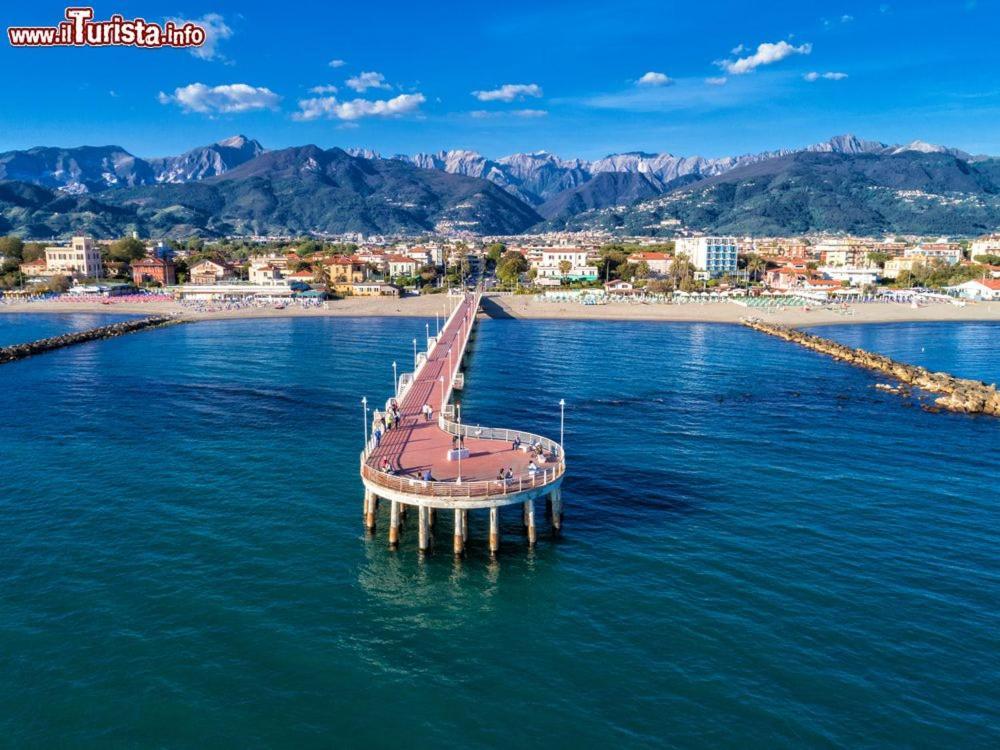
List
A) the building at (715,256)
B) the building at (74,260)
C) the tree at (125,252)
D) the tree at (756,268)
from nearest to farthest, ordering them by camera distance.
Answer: the building at (74,260)
the tree at (125,252)
the tree at (756,268)
the building at (715,256)

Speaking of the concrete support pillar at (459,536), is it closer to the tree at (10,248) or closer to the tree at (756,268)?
the tree at (756,268)

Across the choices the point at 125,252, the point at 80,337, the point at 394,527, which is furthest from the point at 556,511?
the point at 125,252

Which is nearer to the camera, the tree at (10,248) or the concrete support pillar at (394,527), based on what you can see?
the concrete support pillar at (394,527)

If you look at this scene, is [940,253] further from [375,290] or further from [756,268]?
[375,290]

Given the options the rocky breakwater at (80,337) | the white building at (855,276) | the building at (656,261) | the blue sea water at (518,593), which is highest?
the building at (656,261)

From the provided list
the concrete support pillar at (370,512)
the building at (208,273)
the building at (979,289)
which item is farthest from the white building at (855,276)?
the concrete support pillar at (370,512)

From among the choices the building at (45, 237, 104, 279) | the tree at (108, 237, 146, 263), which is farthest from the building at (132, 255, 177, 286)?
the tree at (108, 237, 146, 263)

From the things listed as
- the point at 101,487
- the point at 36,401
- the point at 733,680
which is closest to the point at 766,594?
the point at 733,680
